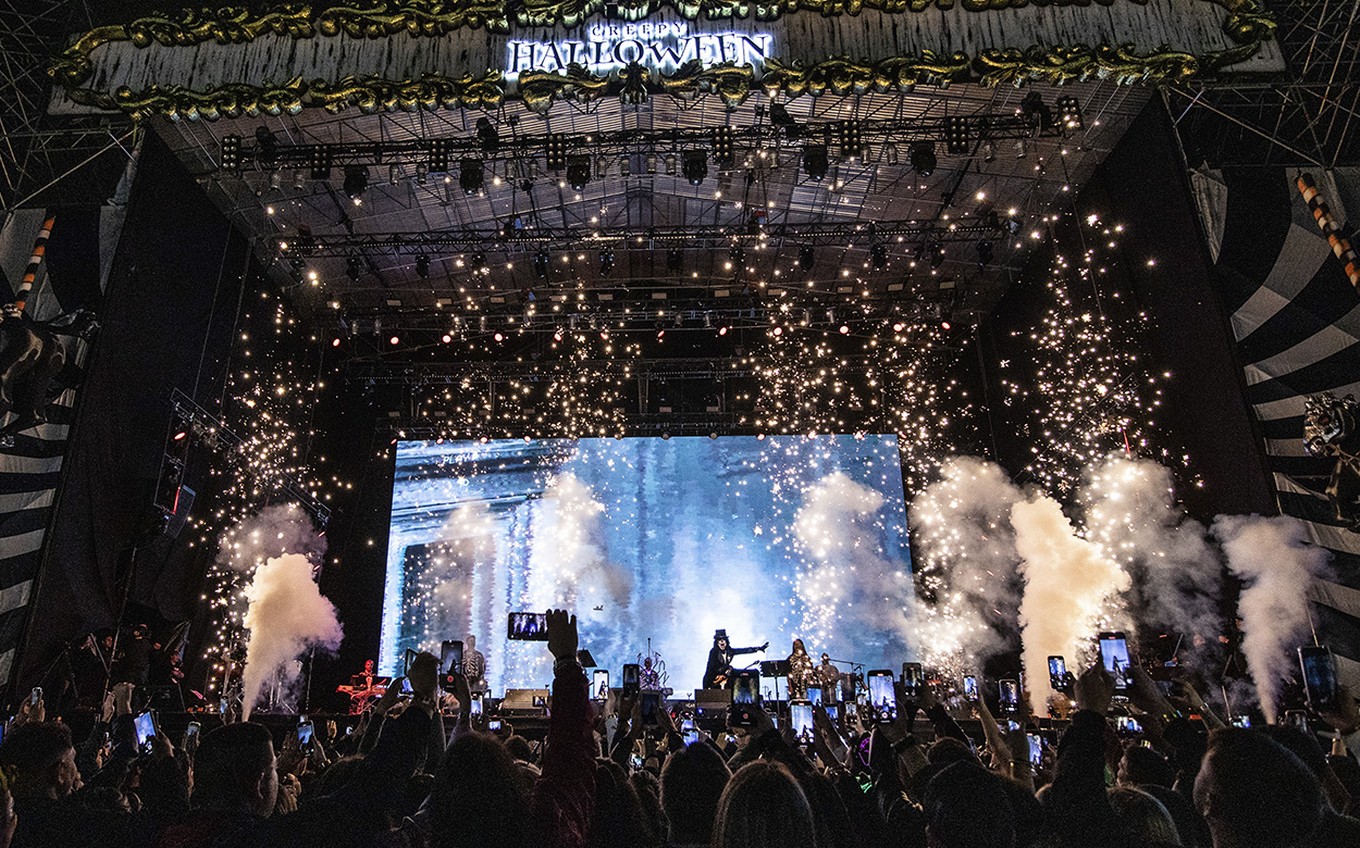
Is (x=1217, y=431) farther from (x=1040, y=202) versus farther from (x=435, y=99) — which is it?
(x=435, y=99)

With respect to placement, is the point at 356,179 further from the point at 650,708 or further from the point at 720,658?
the point at 720,658

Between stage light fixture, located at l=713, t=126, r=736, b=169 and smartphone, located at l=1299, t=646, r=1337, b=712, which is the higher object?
stage light fixture, located at l=713, t=126, r=736, b=169

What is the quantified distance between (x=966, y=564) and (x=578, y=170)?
8.28 metres

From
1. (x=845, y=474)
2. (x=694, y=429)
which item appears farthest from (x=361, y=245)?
(x=845, y=474)

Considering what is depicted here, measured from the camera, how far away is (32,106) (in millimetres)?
7730

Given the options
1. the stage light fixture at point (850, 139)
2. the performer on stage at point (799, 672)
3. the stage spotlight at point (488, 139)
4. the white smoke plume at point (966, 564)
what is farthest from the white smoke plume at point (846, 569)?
the stage spotlight at point (488, 139)

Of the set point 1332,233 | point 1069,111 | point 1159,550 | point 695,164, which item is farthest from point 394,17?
point 1159,550

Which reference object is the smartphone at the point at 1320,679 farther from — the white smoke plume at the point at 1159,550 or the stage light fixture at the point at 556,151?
the stage light fixture at the point at 556,151

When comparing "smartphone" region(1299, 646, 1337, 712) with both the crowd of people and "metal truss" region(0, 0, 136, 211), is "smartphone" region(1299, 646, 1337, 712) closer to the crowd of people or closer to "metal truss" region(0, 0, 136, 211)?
the crowd of people

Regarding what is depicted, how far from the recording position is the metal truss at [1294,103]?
719cm

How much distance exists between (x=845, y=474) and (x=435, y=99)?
889cm

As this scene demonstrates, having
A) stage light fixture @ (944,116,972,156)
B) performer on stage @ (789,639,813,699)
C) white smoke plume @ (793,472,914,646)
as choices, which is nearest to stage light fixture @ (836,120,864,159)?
stage light fixture @ (944,116,972,156)

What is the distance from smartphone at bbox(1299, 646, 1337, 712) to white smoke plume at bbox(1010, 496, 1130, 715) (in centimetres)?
699

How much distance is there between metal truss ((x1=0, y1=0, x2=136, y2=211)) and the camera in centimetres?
741
